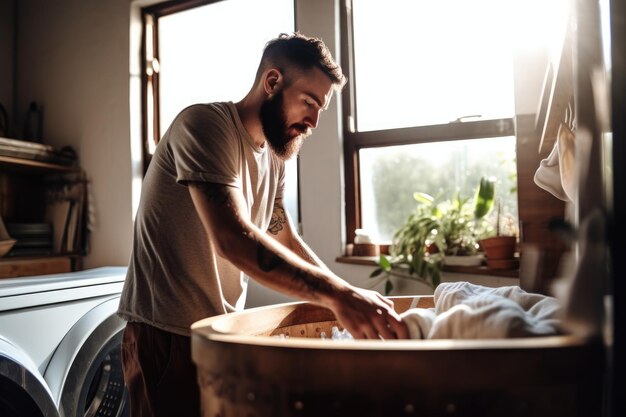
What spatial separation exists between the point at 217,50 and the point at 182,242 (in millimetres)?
2005

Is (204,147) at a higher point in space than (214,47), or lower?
lower

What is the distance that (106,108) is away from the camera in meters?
2.97

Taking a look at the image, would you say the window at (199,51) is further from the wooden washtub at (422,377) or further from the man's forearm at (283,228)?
the wooden washtub at (422,377)

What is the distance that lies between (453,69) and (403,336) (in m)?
1.75

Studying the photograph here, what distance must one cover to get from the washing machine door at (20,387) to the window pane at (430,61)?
1.61m

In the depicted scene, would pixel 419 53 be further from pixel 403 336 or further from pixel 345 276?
pixel 403 336

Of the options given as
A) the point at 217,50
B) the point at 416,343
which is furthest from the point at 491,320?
the point at 217,50

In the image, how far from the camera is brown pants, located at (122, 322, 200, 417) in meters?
1.12

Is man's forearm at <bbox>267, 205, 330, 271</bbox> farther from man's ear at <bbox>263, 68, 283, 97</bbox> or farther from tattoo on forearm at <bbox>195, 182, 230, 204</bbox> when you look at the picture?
tattoo on forearm at <bbox>195, 182, 230, 204</bbox>

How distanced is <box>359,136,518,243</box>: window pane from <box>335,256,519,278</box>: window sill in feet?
0.59

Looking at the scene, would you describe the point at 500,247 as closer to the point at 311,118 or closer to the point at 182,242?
the point at 311,118

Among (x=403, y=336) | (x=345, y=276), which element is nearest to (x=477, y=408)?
(x=403, y=336)

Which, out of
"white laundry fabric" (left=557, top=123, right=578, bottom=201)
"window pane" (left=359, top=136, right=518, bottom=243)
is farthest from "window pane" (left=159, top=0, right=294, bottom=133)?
"white laundry fabric" (left=557, top=123, right=578, bottom=201)

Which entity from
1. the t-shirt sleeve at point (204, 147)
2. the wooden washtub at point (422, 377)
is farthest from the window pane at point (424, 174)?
the wooden washtub at point (422, 377)
